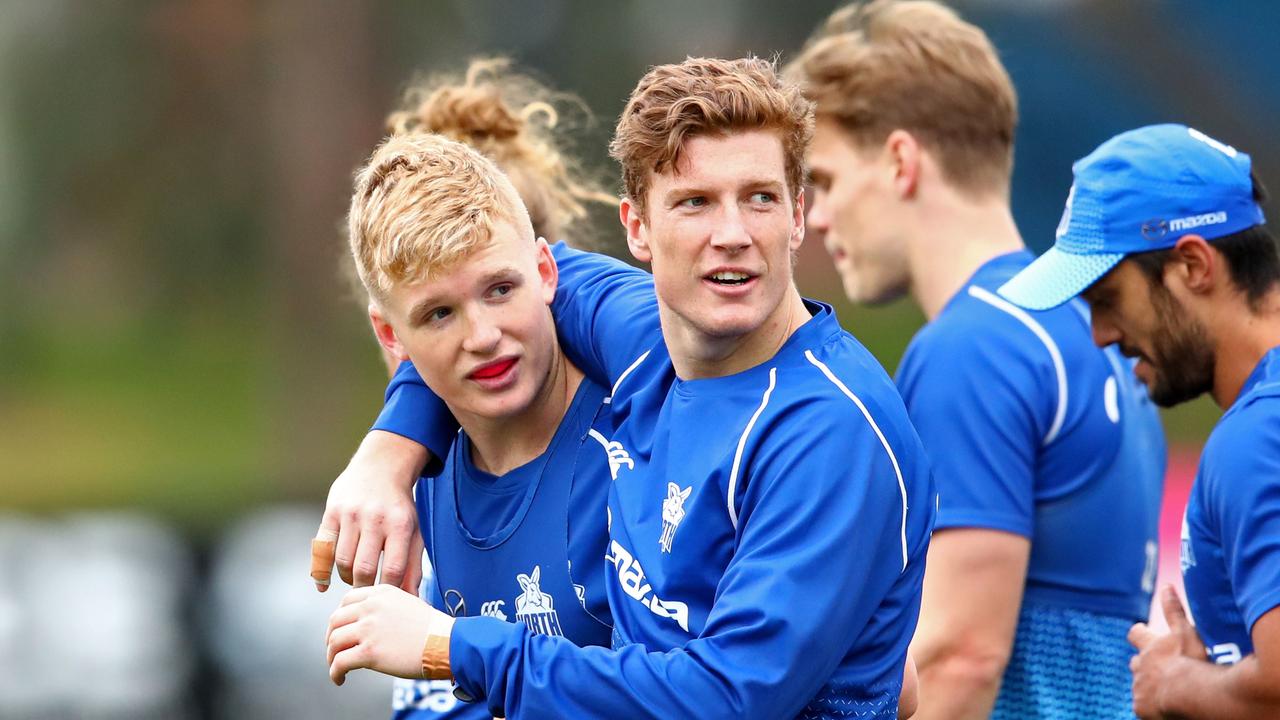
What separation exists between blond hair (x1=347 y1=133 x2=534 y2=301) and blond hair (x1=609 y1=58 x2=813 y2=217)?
33 cm

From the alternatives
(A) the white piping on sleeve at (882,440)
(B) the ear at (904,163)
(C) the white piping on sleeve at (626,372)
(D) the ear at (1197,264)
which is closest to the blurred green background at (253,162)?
(B) the ear at (904,163)

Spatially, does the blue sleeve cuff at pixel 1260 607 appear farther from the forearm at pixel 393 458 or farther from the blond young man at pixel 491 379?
the forearm at pixel 393 458

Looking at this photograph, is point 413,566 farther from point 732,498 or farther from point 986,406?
point 986,406

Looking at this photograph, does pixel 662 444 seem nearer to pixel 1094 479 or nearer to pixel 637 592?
pixel 637 592

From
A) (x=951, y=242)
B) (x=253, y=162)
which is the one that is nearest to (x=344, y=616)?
(x=951, y=242)

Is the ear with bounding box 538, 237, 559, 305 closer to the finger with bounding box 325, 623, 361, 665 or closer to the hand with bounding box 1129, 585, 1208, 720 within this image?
the finger with bounding box 325, 623, 361, 665

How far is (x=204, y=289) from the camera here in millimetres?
23047

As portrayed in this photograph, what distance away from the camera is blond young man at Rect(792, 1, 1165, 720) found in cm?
340

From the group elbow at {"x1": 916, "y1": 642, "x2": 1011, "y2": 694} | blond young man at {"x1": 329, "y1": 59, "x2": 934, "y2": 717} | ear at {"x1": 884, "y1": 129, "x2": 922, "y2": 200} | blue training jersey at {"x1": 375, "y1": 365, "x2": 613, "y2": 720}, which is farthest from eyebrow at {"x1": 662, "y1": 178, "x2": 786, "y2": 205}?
ear at {"x1": 884, "y1": 129, "x2": 922, "y2": 200}

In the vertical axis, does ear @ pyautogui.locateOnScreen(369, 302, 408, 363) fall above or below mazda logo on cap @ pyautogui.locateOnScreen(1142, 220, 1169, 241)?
above

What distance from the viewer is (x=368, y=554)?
2.82m

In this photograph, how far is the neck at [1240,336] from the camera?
2965 millimetres

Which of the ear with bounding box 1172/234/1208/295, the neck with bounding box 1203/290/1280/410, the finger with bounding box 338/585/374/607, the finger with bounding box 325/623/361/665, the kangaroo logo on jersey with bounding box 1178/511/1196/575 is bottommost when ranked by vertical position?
the kangaroo logo on jersey with bounding box 1178/511/1196/575

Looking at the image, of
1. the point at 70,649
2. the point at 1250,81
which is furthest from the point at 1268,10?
the point at 70,649
